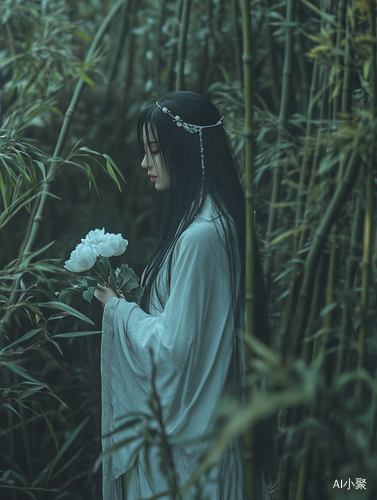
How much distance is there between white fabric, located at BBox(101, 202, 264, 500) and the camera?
921 mm

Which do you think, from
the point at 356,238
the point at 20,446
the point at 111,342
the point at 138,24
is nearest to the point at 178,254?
the point at 111,342

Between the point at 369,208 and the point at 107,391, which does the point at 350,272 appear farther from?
the point at 107,391

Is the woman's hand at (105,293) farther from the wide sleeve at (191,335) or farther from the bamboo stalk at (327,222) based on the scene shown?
the bamboo stalk at (327,222)

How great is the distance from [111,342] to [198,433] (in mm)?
262

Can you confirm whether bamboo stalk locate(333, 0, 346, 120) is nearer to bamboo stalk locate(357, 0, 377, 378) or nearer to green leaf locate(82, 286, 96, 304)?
bamboo stalk locate(357, 0, 377, 378)

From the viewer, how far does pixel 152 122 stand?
3.37 ft

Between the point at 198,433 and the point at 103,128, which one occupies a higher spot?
the point at 103,128

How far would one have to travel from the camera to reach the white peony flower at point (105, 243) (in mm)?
989

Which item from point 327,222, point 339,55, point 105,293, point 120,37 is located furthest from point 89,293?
point 120,37

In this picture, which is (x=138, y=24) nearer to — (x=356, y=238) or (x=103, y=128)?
(x=103, y=128)

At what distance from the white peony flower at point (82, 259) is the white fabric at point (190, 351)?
0.11 metres

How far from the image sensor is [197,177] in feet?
3.35

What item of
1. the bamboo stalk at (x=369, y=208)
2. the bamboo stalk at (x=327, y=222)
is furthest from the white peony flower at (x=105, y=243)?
the bamboo stalk at (x=369, y=208)

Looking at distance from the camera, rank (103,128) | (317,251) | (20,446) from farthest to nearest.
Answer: (103,128)
(20,446)
(317,251)
